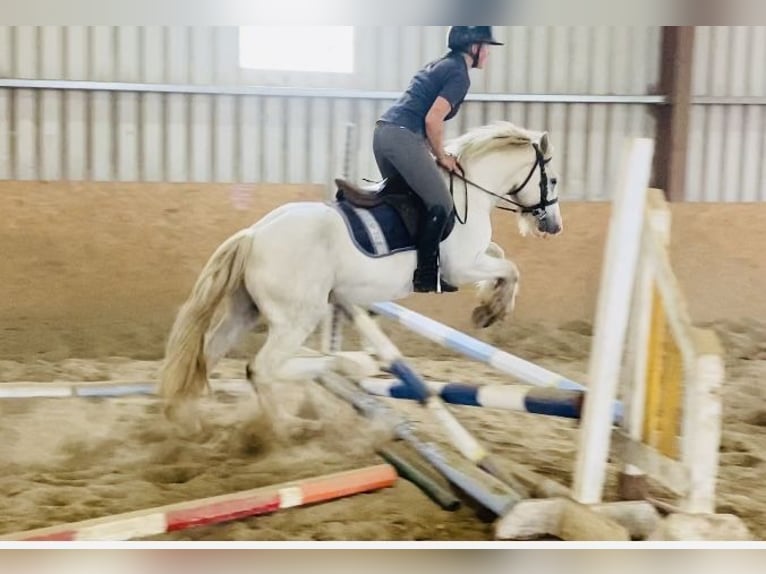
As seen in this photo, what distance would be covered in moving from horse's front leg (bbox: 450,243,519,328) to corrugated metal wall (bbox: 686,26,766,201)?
34cm

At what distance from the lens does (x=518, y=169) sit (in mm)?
1462

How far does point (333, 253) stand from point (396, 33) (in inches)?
15.0

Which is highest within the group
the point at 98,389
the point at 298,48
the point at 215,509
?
the point at 298,48

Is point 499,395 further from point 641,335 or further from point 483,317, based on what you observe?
point 641,335

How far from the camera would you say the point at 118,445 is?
1.43 meters

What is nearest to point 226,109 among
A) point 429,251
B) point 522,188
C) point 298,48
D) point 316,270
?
point 298,48

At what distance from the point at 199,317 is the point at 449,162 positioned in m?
0.49

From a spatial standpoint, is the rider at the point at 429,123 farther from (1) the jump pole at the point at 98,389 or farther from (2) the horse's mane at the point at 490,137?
(1) the jump pole at the point at 98,389

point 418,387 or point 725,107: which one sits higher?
point 725,107

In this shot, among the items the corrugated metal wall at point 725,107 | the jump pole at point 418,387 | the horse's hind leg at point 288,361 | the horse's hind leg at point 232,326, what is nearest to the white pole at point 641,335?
the corrugated metal wall at point 725,107

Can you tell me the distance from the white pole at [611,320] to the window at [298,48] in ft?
1.63

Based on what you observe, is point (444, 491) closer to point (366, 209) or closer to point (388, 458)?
point (388, 458)

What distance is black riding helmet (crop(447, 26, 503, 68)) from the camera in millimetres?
1436

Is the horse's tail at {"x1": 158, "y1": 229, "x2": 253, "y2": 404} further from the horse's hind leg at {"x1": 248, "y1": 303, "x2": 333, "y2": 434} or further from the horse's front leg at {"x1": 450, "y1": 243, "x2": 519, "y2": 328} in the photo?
the horse's front leg at {"x1": 450, "y1": 243, "x2": 519, "y2": 328}
